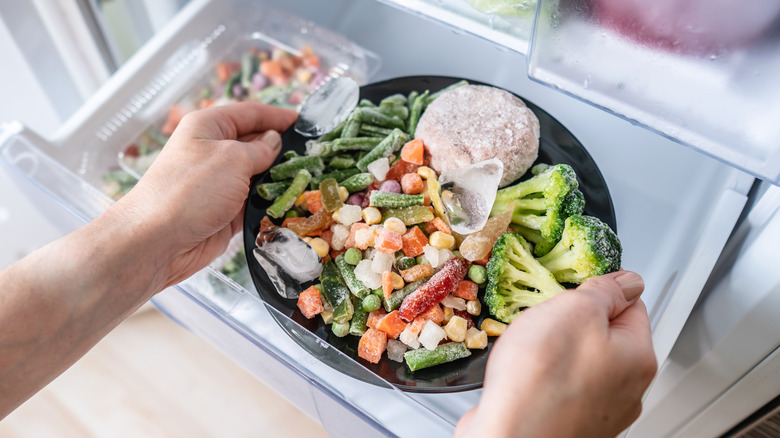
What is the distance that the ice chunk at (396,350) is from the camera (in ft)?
2.79

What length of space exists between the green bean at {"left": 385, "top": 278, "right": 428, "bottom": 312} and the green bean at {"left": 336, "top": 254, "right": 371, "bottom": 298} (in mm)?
43

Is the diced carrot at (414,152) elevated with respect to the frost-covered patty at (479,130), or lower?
lower

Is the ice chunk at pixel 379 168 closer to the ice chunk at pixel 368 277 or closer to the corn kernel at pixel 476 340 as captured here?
the ice chunk at pixel 368 277

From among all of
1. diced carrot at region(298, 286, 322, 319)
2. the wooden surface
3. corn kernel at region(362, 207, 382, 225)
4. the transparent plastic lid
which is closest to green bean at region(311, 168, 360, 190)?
corn kernel at region(362, 207, 382, 225)

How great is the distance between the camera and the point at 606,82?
24.8 inches

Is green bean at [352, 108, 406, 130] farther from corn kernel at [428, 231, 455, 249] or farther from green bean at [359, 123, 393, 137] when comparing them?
corn kernel at [428, 231, 455, 249]

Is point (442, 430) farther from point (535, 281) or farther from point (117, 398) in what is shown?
point (117, 398)

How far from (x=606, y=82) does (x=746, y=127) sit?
146 mm

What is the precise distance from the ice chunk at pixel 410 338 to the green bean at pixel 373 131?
0.40 meters

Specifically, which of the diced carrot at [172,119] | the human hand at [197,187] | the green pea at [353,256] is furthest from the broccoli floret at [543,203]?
the diced carrot at [172,119]

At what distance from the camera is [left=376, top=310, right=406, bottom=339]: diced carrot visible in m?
0.85

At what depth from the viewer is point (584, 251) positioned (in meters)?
0.78

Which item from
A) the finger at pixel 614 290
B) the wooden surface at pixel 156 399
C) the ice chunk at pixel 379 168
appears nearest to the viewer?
the finger at pixel 614 290

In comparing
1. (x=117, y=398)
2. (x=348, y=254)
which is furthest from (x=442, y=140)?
(x=117, y=398)
